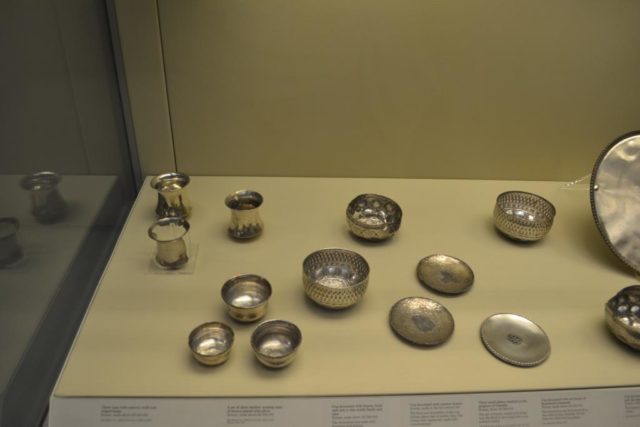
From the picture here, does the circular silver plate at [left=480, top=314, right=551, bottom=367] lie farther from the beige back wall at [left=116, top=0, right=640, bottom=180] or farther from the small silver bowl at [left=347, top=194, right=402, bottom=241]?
the beige back wall at [left=116, top=0, right=640, bottom=180]

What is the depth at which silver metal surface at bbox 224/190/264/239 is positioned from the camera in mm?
1318

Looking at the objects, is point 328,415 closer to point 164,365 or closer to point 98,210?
point 164,365

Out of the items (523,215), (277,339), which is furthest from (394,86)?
(277,339)

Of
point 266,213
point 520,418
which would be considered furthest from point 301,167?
point 520,418

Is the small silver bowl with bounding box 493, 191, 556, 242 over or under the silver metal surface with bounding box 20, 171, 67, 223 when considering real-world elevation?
under

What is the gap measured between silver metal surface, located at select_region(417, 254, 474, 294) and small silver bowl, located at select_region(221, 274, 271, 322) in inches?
13.7

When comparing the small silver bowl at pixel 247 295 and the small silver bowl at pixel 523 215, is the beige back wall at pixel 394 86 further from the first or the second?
the small silver bowl at pixel 247 295

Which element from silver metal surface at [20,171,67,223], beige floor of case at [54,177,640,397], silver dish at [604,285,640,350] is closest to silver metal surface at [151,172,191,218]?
Result: beige floor of case at [54,177,640,397]

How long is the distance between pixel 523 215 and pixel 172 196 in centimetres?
89

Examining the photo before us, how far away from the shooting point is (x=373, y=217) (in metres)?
1.44

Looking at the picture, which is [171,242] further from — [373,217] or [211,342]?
[373,217]

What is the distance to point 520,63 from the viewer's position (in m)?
1.45

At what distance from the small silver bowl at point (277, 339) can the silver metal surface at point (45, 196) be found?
1.63 ft

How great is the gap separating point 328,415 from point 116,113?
0.95 metres
